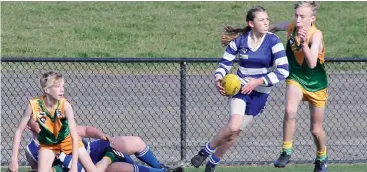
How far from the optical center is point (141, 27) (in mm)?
20719

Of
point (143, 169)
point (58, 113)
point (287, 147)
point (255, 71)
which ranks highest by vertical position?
point (255, 71)

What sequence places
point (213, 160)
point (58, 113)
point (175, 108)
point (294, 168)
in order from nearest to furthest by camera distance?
1. point (58, 113)
2. point (213, 160)
3. point (294, 168)
4. point (175, 108)

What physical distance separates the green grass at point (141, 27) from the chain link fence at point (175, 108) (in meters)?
1.87

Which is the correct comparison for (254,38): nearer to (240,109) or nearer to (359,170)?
(240,109)

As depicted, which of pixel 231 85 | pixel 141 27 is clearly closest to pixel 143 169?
pixel 231 85

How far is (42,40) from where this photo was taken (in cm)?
1966

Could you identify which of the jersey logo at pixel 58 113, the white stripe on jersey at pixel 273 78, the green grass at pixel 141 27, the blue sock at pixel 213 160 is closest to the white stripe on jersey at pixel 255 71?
the white stripe on jersey at pixel 273 78

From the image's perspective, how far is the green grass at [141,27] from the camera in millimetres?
19172

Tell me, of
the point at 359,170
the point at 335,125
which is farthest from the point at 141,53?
the point at 359,170

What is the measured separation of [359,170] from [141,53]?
9004 mm

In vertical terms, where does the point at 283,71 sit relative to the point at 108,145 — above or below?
above

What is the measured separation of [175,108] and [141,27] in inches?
249

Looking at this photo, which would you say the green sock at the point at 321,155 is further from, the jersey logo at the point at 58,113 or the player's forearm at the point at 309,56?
the jersey logo at the point at 58,113

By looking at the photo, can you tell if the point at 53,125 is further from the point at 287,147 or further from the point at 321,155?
the point at 321,155
